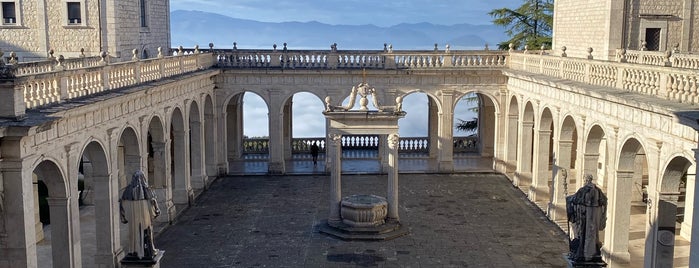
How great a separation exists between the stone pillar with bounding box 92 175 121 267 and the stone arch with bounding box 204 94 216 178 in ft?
41.3

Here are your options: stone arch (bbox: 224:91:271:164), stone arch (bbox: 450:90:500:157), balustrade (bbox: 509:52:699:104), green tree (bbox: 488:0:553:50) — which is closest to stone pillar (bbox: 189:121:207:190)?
Result: stone arch (bbox: 224:91:271:164)

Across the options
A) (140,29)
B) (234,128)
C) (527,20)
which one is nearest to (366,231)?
(140,29)

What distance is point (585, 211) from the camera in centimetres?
1418

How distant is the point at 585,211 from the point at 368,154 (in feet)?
79.5

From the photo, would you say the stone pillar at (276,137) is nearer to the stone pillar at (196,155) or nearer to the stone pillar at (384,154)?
the stone pillar at (196,155)

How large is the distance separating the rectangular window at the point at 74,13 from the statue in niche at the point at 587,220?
2159 centimetres

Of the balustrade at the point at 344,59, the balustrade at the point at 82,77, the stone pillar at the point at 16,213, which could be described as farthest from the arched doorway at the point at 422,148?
the stone pillar at the point at 16,213

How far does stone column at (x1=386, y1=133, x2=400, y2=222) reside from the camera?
23.6 meters

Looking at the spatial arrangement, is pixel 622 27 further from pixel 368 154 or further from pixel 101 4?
pixel 101 4

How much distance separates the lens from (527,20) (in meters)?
45.4

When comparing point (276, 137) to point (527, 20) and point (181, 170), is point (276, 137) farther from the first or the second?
point (527, 20)

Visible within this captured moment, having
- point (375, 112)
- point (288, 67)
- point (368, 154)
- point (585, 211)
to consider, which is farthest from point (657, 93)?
point (368, 154)

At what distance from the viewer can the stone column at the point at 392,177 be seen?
23.6m

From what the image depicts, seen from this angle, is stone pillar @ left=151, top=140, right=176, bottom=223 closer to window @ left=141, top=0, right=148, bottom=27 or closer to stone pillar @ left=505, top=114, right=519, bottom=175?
window @ left=141, top=0, right=148, bottom=27
